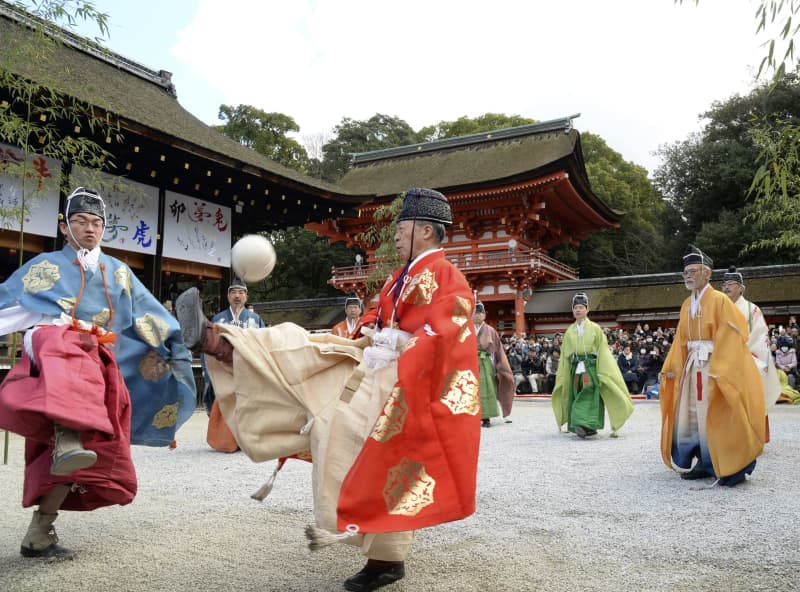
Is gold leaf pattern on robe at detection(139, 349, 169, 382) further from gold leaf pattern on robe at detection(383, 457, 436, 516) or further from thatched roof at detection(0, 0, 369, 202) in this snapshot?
thatched roof at detection(0, 0, 369, 202)

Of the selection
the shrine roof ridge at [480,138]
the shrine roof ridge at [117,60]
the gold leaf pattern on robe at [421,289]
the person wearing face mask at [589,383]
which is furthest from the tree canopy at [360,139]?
the gold leaf pattern on robe at [421,289]

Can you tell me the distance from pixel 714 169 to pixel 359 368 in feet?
87.0

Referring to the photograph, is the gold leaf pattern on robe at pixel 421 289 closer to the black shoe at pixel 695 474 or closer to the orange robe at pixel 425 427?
the orange robe at pixel 425 427

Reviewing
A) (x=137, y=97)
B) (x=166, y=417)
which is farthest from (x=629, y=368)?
(x=166, y=417)

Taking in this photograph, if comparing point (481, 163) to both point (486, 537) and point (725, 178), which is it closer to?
point (725, 178)

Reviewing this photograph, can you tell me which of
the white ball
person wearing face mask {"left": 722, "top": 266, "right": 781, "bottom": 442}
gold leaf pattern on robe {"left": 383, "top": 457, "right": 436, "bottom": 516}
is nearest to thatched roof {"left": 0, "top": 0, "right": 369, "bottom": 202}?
the white ball


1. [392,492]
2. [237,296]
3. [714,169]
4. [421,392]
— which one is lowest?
[392,492]

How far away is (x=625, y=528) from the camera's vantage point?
3.44 m

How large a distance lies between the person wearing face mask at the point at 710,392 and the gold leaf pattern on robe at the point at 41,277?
4.28 meters

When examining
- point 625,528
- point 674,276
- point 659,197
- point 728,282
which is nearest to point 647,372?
point 674,276

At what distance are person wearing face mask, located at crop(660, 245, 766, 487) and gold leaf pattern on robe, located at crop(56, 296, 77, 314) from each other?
4.18m

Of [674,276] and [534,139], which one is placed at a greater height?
[534,139]

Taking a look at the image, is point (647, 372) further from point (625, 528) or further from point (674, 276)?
point (625, 528)

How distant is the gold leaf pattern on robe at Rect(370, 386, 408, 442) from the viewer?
241 cm
